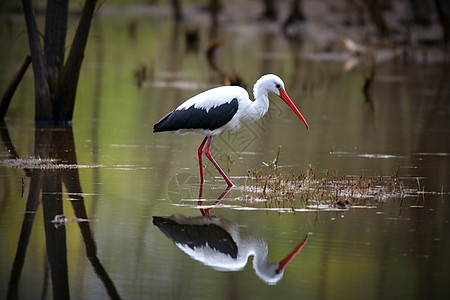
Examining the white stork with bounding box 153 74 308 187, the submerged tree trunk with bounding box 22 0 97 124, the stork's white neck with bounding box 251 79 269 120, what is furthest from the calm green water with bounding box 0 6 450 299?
the stork's white neck with bounding box 251 79 269 120

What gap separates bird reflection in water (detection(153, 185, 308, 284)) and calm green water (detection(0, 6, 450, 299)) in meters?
0.09

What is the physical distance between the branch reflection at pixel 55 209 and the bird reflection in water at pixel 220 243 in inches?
28.4

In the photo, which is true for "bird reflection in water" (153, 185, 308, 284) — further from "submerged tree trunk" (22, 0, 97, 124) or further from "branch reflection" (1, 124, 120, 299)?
"submerged tree trunk" (22, 0, 97, 124)

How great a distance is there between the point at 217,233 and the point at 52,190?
7.38ft

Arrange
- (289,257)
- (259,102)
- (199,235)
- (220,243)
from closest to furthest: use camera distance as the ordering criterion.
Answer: (289,257)
(220,243)
(199,235)
(259,102)

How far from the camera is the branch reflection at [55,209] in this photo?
676cm

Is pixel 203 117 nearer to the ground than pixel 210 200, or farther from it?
farther from it

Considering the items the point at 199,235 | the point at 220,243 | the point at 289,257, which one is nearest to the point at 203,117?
the point at 199,235

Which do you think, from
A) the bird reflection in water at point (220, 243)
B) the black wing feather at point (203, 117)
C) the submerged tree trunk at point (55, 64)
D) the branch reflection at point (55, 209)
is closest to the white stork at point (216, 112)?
the black wing feather at point (203, 117)

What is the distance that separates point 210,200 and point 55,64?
622cm

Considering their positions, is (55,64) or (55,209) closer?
(55,209)

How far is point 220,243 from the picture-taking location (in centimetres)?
785

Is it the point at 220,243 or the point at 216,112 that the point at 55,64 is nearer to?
the point at 216,112

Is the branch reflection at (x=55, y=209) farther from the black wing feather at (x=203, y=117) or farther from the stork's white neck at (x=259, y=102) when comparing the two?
the stork's white neck at (x=259, y=102)
